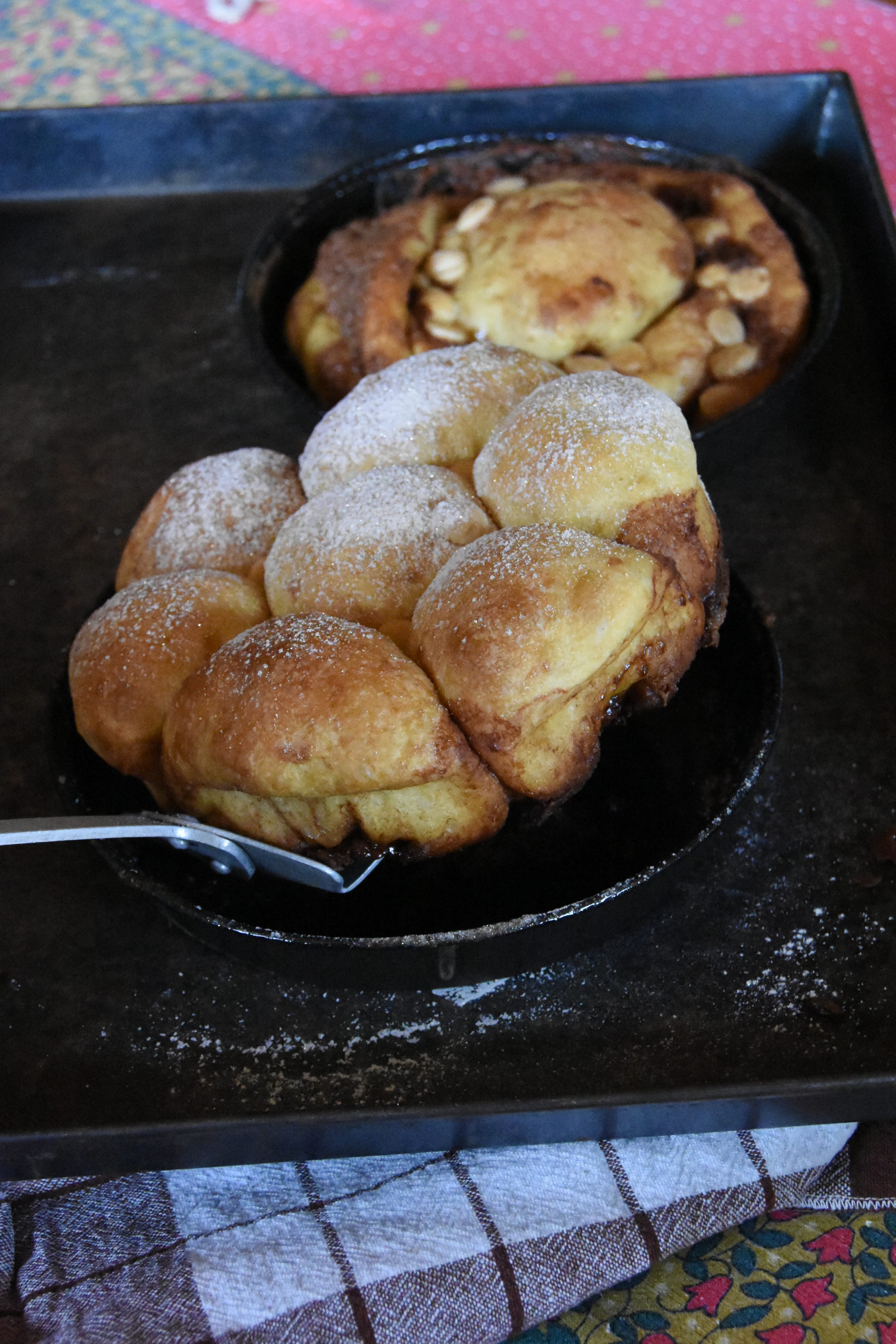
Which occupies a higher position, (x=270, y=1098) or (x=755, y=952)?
(x=755, y=952)

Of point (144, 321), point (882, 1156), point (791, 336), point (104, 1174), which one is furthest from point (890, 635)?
point (144, 321)

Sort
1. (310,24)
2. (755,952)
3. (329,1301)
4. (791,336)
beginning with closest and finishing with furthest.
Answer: (329,1301) → (755,952) → (791,336) → (310,24)

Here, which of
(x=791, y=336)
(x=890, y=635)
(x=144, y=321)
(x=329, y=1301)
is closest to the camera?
(x=329, y=1301)

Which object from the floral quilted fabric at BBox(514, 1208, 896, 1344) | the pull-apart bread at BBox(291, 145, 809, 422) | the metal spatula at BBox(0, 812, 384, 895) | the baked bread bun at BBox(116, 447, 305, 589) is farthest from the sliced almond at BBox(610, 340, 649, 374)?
the floral quilted fabric at BBox(514, 1208, 896, 1344)

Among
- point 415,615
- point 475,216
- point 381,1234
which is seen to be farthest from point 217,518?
point 475,216

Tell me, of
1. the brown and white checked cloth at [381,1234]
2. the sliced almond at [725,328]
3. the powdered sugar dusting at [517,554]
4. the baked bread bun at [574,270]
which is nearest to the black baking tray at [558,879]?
the brown and white checked cloth at [381,1234]

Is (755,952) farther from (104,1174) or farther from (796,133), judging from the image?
(796,133)

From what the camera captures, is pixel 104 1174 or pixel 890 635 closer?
pixel 104 1174
